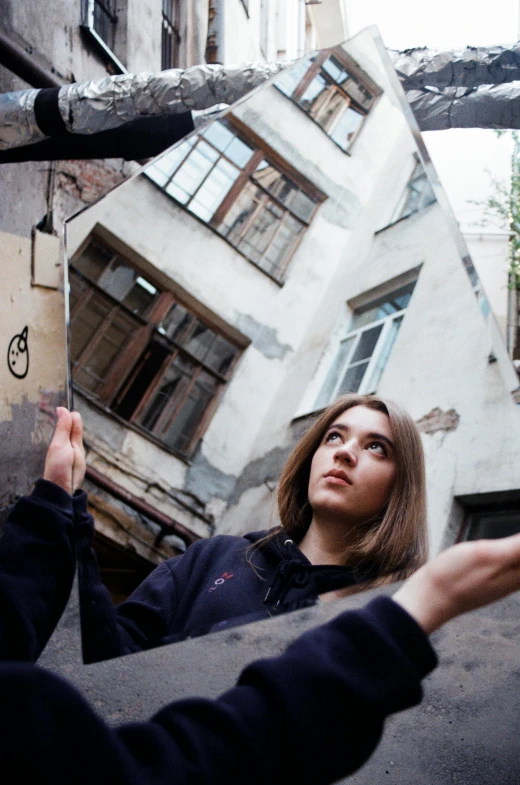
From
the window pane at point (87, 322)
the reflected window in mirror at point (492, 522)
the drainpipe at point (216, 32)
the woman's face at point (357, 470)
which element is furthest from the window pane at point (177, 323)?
the drainpipe at point (216, 32)

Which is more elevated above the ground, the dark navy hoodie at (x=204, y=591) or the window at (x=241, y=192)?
the window at (x=241, y=192)

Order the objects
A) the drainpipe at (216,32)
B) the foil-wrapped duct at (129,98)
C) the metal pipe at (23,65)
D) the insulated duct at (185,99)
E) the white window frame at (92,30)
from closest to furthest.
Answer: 1. the insulated duct at (185,99)
2. the foil-wrapped duct at (129,98)
3. the drainpipe at (216,32)
4. the metal pipe at (23,65)
5. the white window frame at (92,30)

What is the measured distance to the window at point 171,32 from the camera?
9.08ft

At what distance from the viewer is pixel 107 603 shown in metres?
1.24

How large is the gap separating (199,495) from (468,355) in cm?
48

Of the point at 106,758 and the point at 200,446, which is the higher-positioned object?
the point at 200,446

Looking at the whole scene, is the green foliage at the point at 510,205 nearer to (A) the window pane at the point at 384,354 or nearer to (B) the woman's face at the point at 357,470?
(A) the window pane at the point at 384,354

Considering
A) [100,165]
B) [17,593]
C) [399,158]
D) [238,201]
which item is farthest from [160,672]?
[100,165]

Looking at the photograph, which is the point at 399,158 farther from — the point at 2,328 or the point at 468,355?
the point at 2,328

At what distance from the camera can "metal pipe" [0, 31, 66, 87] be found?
307cm

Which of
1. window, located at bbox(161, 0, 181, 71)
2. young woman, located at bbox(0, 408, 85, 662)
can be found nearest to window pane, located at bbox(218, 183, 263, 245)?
Answer: young woman, located at bbox(0, 408, 85, 662)

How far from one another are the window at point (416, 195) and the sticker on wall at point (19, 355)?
3.01 ft

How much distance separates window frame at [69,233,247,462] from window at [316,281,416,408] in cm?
18

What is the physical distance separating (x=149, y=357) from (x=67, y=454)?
21cm
